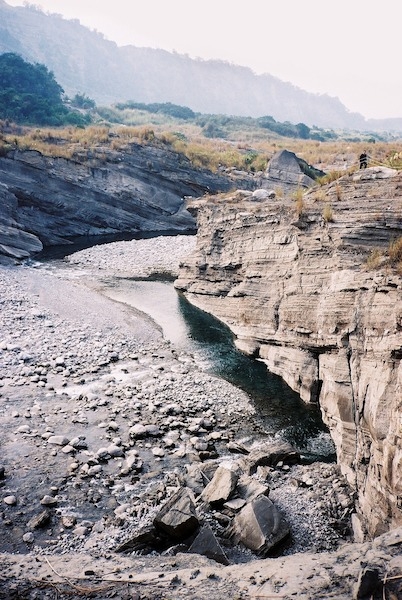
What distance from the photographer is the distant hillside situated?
4951 inches

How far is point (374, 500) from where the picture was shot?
6488 mm

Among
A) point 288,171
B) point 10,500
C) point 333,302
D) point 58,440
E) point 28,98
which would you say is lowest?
point 10,500

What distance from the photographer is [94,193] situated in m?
34.0

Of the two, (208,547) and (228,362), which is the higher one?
(228,362)

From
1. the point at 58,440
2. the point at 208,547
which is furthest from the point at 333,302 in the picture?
the point at 58,440

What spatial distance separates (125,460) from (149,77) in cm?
16299

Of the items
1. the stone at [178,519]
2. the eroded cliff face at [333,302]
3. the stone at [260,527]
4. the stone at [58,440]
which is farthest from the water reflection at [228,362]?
the stone at [58,440]

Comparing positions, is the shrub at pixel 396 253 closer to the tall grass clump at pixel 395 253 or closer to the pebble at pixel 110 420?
the tall grass clump at pixel 395 253

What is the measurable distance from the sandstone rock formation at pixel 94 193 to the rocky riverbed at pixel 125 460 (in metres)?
15.3

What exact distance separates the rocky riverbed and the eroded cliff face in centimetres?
132

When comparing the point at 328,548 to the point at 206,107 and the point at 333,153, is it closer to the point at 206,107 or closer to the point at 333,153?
the point at 333,153

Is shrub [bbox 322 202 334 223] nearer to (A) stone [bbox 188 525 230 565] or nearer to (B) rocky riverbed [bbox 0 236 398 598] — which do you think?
(B) rocky riverbed [bbox 0 236 398 598]

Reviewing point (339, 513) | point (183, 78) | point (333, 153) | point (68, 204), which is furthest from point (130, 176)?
point (183, 78)

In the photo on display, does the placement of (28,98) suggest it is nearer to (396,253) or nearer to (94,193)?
(94,193)
